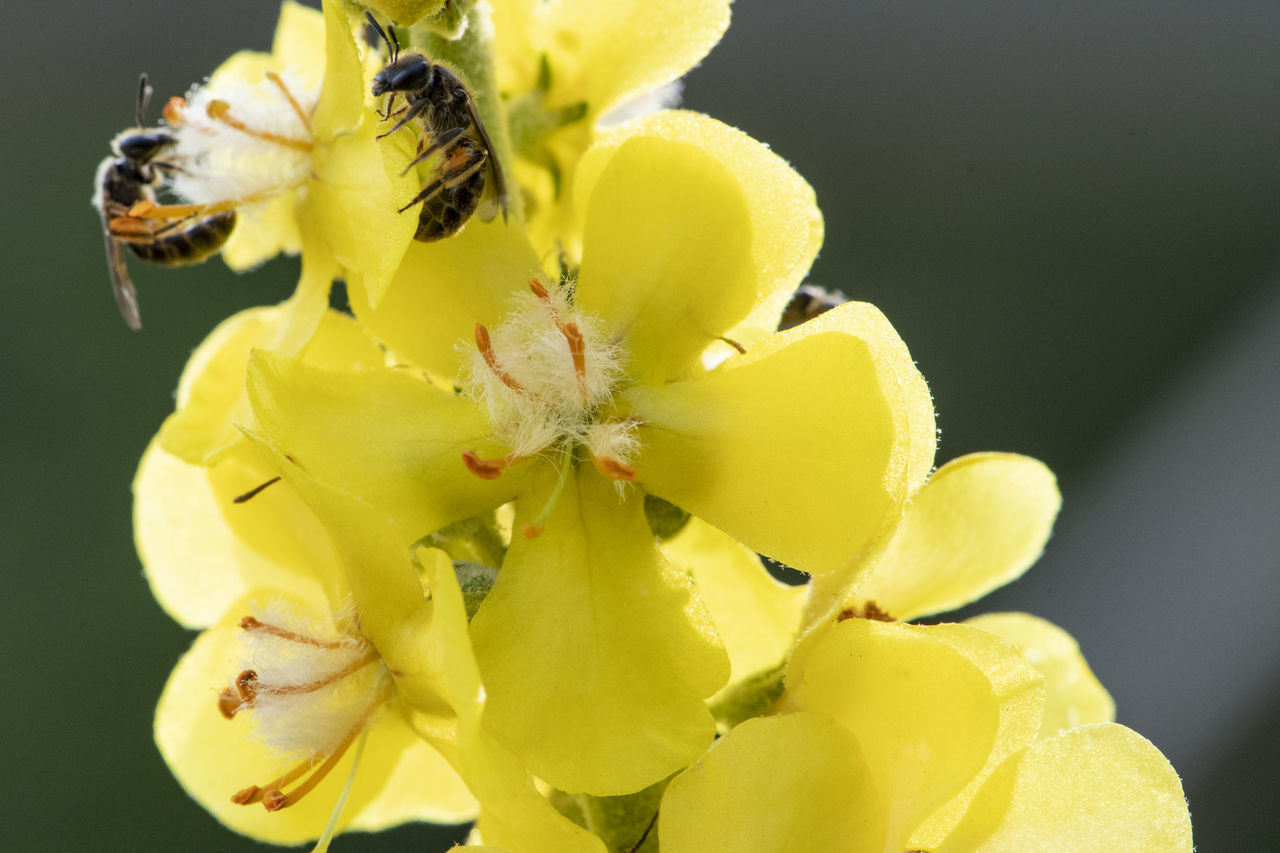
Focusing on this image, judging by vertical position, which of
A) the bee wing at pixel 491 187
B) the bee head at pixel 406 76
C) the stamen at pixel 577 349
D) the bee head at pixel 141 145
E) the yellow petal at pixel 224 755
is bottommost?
the yellow petal at pixel 224 755

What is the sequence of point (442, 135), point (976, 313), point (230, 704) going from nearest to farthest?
point (442, 135) < point (230, 704) < point (976, 313)

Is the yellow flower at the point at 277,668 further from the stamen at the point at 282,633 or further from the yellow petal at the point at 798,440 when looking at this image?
the yellow petal at the point at 798,440

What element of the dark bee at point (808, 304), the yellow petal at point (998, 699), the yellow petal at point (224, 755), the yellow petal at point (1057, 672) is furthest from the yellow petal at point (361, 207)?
the yellow petal at point (1057, 672)

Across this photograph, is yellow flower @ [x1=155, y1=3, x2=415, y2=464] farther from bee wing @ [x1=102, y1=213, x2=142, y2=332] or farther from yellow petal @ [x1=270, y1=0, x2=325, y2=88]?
bee wing @ [x1=102, y1=213, x2=142, y2=332]

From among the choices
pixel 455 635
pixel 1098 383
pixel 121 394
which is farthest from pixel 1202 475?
pixel 455 635

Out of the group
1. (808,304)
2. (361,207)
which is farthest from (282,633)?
(808,304)

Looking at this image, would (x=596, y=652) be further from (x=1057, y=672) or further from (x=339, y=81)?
(x=1057, y=672)

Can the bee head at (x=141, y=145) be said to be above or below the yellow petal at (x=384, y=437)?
below
